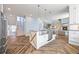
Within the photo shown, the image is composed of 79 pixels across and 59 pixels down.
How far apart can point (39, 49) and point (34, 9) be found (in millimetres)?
823

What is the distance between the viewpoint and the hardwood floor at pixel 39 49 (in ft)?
6.66

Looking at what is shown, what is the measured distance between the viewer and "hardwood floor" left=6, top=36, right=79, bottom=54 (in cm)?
203

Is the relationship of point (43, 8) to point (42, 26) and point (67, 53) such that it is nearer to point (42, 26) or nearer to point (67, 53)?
point (42, 26)

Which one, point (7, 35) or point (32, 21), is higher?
point (32, 21)

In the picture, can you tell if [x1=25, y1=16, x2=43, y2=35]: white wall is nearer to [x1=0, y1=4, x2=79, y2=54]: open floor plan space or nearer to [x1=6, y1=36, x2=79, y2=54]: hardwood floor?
[x1=0, y1=4, x2=79, y2=54]: open floor plan space

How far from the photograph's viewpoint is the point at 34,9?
2084mm

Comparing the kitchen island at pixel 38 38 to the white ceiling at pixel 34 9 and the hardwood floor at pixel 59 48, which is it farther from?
the white ceiling at pixel 34 9

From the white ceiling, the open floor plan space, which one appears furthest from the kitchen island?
the white ceiling

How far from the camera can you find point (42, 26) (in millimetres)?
2113

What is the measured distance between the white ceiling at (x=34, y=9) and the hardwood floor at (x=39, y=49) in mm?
514

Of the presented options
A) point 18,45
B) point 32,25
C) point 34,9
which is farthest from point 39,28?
point 18,45

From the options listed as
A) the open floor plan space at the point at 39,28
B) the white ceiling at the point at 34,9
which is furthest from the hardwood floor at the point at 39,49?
the white ceiling at the point at 34,9
